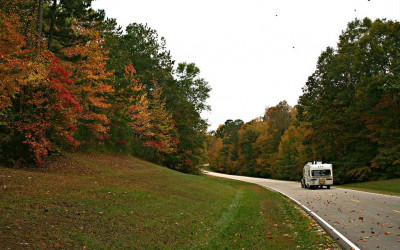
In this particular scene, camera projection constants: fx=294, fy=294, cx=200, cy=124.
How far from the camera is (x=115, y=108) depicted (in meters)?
27.3

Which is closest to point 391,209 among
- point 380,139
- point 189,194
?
point 189,194

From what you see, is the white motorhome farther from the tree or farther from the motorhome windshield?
the tree

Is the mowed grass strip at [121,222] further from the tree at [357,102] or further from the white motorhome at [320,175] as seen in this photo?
the tree at [357,102]

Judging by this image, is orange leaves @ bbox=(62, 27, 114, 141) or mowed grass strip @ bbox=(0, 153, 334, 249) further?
orange leaves @ bbox=(62, 27, 114, 141)

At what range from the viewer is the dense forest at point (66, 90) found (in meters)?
14.0

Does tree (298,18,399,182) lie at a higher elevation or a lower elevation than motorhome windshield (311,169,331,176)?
higher

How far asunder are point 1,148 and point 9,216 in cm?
849

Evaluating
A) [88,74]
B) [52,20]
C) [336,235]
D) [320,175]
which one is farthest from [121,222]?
[320,175]

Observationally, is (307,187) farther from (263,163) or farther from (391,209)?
(263,163)

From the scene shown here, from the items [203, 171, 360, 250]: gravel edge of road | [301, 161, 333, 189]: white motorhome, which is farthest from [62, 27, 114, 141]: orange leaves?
[301, 161, 333, 189]: white motorhome

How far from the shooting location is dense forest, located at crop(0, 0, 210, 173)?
14.0 m

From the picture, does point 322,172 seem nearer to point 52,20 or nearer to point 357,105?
point 357,105

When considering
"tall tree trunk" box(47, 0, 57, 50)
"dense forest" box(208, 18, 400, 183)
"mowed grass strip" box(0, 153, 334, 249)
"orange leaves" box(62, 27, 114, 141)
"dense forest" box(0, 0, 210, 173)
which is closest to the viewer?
"mowed grass strip" box(0, 153, 334, 249)

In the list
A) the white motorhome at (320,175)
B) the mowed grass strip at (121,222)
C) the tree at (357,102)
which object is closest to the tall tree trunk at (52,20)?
A: the mowed grass strip at (121,222)
